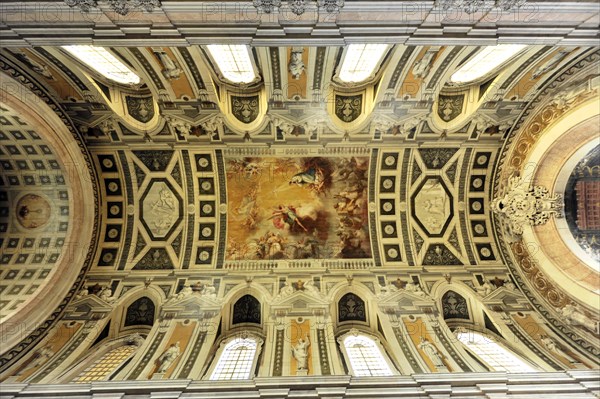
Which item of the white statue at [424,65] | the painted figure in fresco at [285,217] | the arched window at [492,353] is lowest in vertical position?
the arched window at [492,353]

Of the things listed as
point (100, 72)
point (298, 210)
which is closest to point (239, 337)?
point (298, 210)

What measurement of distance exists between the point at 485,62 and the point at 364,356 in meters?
12.1

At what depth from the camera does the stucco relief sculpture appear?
1296cm

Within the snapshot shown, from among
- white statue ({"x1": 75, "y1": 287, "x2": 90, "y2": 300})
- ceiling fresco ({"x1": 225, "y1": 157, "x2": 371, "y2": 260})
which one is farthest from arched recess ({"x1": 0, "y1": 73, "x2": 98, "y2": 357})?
ceiling fresco ({"x1": 225, "y1": 157, "x2": 371, "y2": 260})

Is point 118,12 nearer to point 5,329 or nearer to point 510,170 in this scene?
point 5,329

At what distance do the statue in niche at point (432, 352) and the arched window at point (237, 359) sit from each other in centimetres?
611

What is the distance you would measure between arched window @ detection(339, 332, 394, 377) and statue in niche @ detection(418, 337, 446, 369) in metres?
1.43

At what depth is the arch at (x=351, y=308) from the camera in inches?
571

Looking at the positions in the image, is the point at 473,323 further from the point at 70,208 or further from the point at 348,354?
the point at 70,208

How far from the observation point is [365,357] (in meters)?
12.2

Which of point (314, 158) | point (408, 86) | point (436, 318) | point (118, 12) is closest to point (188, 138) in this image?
point (314, 158)

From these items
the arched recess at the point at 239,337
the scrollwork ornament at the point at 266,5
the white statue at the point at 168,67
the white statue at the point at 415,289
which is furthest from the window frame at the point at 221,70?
the white statue at the point at 415,289

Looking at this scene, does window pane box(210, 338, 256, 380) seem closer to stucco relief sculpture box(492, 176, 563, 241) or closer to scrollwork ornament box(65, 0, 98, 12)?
scrollwork ornament box(65, 0, 98, 12)

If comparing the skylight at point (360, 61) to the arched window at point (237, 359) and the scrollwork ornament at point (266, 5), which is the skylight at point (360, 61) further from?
the arched window at point (237, 359)
